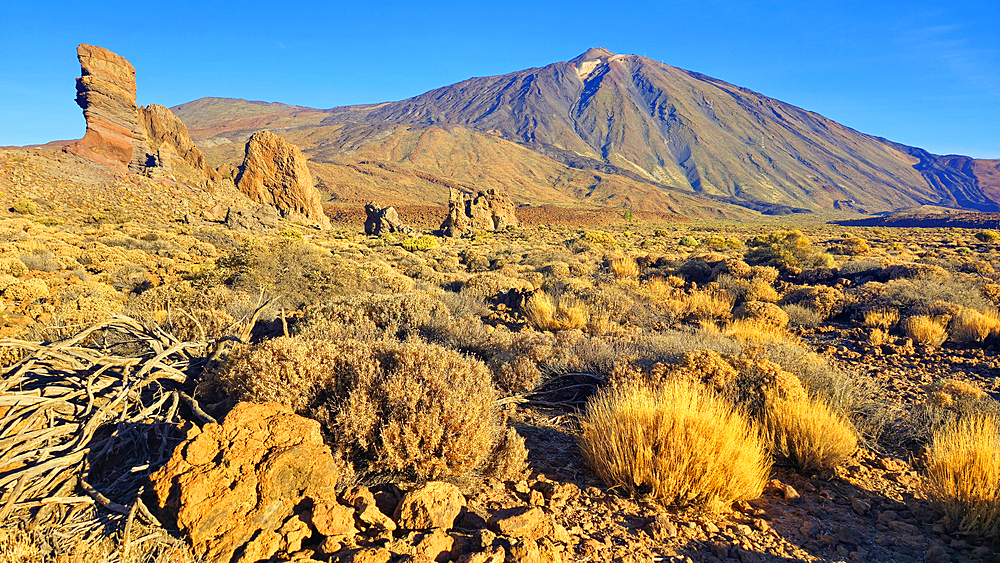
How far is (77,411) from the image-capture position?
240cm

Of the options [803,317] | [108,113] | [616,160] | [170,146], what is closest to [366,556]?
[803,317]

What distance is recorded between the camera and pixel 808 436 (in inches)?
121

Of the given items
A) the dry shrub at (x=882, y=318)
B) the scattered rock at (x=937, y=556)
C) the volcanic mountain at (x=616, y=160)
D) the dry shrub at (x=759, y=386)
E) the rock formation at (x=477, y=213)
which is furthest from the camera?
the volcanic mountain at (x=616, y=160)

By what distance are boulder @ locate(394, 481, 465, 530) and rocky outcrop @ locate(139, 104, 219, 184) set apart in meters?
35.3

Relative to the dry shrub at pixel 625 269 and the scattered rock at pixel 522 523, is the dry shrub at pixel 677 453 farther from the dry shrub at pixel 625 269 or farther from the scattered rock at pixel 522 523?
the dry shrub at pixel 625 269

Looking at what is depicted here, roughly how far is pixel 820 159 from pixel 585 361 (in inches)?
8303

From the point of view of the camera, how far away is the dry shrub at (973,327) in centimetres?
625

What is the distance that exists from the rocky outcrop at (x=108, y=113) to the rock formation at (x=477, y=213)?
67.6 feet

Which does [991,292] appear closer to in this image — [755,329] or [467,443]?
[755,329]

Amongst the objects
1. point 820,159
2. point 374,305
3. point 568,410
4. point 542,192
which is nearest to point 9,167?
point 374,305

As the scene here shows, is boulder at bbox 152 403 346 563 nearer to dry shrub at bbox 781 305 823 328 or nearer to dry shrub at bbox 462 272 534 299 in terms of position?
dry shrub at bbox 462 272 534 299

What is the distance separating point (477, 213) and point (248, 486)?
1255 inches

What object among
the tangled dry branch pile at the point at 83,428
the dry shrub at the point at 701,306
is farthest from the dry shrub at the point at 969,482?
the dry shrub at the point at 701,306

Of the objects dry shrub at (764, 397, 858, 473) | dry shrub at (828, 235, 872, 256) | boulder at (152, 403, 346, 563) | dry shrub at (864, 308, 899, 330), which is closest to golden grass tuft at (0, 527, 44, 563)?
boulder at (152, 403, 346, 563)
